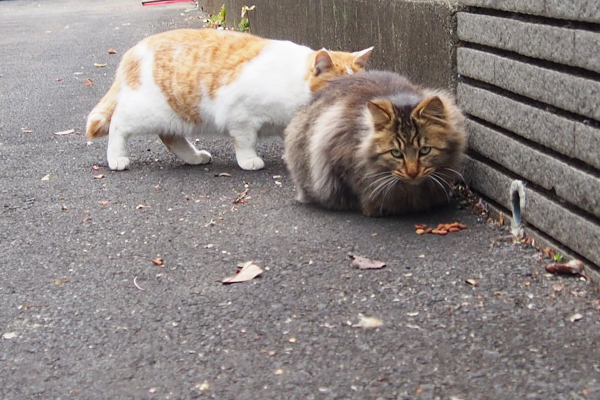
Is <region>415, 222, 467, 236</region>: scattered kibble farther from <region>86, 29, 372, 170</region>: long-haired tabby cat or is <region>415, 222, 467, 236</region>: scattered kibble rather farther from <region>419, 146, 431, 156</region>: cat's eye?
<region>86, 29, 372, 170</region>: long-haired tabby cat

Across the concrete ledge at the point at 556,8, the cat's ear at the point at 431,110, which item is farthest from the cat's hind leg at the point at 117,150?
the concrete ledge at the point at 556,8

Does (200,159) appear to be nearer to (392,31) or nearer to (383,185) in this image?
(392,31)

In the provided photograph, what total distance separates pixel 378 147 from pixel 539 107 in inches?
32.3

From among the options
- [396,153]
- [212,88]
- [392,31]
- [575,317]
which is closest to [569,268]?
[575,317]

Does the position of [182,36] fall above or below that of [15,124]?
above

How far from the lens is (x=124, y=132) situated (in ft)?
18.5

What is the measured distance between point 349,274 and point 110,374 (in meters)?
1.17

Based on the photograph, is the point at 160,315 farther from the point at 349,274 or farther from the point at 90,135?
the point at 90,135

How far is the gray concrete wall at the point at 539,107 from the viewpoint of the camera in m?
3.17

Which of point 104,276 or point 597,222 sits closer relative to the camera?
point 597,222

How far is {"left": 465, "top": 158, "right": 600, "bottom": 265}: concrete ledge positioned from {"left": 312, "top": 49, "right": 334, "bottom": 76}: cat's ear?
52.3 inches

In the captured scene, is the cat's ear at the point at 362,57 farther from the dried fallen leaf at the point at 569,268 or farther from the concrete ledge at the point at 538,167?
the dried fallen leaf at the point at 569,268

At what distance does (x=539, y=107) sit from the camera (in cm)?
358

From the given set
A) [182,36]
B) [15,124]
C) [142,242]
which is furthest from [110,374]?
[15,124]
